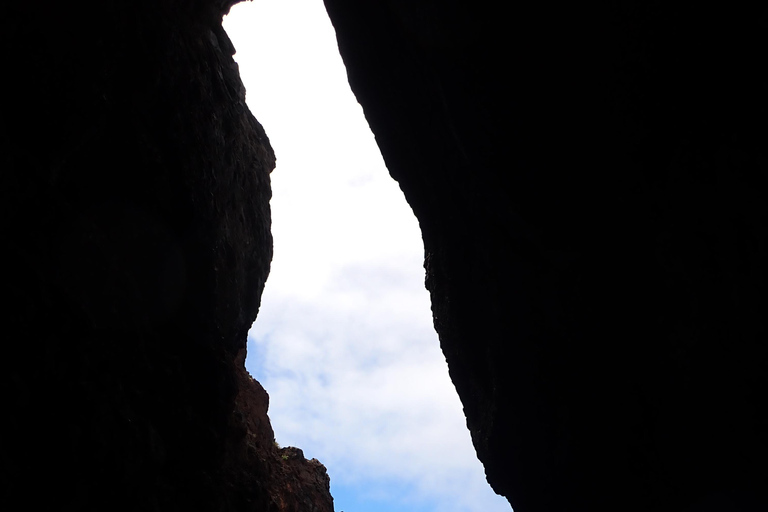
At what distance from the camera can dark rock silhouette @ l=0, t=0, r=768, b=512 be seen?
901 centimetres

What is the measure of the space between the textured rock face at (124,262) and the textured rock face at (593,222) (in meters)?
4.67

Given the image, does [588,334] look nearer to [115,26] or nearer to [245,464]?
[245,464]

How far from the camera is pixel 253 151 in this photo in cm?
1647

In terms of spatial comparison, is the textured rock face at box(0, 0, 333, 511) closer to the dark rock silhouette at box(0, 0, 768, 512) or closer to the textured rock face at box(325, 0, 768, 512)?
the dark rock silhouette at box(0, 0, 768, 512)

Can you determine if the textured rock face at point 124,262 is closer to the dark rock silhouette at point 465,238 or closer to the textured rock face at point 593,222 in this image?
the dark rock silhouette at point 465,238

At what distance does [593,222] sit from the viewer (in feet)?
37.4

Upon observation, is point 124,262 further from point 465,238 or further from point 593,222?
point 593,222

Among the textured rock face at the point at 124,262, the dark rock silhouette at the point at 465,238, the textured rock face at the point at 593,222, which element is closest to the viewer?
the textured rock face at the point at 593,222

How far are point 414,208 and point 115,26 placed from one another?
8504 millimetres

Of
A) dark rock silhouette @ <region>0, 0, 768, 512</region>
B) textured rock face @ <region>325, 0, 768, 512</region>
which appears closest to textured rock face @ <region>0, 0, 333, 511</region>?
dark rock silhouette @ <region>0, 0, 768, 512</region>

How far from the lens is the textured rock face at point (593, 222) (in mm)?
8711

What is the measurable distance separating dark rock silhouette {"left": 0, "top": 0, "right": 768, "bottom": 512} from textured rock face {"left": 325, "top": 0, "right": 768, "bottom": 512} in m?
0.05

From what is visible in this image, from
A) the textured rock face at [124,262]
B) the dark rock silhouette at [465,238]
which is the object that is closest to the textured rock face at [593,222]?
the dark rock silhouette at [465,238]

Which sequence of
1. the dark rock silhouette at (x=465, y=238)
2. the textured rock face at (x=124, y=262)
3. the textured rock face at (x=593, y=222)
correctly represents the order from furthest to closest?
the textured rock face at (x=124, y=262)
the dark rock silhouette at (x=465, y=238)
the textured rock face at (x=593, y=222)
